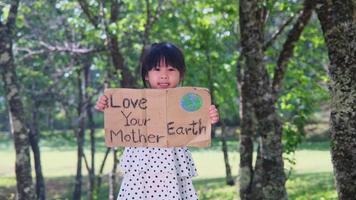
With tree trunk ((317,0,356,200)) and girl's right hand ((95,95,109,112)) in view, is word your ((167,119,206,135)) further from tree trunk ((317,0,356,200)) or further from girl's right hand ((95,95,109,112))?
tree trunk ((317,0,356,200))

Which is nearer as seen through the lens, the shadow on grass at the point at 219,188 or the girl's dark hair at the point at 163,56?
the girl's dark hair at the point at 163,56

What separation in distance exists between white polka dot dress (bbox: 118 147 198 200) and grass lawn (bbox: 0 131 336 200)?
944 centimetres

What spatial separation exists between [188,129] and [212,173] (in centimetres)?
2517

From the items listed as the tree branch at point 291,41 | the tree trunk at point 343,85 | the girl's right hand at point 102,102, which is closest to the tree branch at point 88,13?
the tree branch at point 291,41

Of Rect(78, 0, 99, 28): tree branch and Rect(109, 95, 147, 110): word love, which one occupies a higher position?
Rect(78, 0, 99, 28): tree branch

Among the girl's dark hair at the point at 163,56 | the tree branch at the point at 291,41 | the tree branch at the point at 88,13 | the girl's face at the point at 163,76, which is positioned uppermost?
the tree branch at the point at 88,13

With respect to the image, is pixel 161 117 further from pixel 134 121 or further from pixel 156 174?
Result: pixel 156 174

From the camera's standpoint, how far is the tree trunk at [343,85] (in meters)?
4.79

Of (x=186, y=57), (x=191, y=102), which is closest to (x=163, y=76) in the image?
(x=191, y=102)

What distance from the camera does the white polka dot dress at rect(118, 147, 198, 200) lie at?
4449 mm

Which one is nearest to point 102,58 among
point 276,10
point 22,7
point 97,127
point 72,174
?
point 22,7

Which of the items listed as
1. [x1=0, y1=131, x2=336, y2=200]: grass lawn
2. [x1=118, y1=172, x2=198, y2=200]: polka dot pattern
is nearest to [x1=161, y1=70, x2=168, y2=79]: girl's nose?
[x1=118, y1=172, x2=198, y2=200]: polka dot pattern

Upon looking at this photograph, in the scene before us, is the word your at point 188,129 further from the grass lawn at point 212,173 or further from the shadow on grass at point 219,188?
the grass lawn at point 212,173

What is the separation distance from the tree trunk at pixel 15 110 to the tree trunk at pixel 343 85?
6512 millimetres
